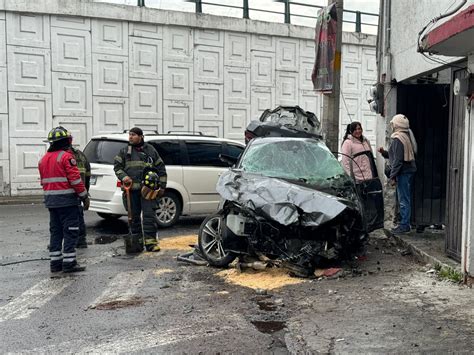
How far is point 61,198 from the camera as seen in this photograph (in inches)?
279

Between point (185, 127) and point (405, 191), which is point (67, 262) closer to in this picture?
point (405, 191)

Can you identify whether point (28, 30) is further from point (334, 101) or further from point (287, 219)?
point (287, 219)

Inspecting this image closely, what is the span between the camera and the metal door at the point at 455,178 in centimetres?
662

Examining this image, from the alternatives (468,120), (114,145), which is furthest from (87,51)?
(468,120)

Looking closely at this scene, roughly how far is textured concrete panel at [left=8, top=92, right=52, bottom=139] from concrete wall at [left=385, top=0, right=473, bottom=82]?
956cm

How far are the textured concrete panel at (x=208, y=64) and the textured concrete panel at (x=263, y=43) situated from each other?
3.93 ft

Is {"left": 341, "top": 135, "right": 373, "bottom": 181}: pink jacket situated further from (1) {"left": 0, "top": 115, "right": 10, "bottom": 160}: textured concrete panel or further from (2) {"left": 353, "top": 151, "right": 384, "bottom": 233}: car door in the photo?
(1) {"left": 0, "top": 115, "right": 10, "bottom": 160}: textured concrete panel

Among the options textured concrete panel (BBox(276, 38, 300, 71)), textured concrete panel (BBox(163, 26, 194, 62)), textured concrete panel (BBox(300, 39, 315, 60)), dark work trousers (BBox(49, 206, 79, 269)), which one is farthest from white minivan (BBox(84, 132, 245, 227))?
textured concrete panel (BBox(300, 39, 315, 60))

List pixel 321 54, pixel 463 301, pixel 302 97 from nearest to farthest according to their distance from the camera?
1. pixel 463 301
2. pixel 321 54
3. pixel 302 97

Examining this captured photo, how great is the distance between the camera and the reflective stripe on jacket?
709 cm

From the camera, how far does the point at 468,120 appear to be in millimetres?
6059

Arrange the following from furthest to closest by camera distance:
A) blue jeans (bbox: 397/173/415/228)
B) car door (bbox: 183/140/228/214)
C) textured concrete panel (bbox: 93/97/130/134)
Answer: textured concrete panel (bbox: 93/97/130/134) → car door (bbox: 183/140/228/214) → blue jeans (bbox: 397/173/415/228)

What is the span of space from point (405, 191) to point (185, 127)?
942cm

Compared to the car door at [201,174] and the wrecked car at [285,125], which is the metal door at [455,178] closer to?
the wrecked car at [285,125]
